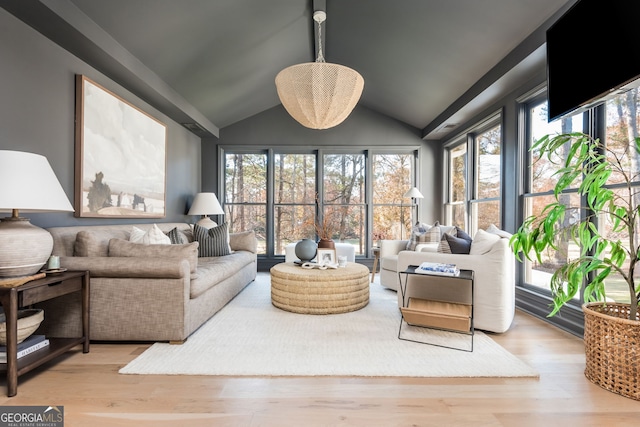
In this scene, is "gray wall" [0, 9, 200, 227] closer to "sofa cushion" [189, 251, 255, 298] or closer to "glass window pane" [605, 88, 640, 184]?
"sofa cushion" [189, 251, 255, 298]

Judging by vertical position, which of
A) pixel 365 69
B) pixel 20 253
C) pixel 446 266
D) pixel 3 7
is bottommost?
pixel 446 266

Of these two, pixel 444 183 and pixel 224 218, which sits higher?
pixel 444 183

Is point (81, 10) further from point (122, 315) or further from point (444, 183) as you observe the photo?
point (444, 183)

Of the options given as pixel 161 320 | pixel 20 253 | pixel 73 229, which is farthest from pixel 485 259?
pixel 73 229

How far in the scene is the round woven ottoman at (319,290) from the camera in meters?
3.15

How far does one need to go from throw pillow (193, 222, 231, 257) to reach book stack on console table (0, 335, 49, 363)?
2.03m

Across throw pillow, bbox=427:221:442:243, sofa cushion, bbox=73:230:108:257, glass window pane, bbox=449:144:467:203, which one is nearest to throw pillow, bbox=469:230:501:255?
throw pillow, bbox=427:221:442:243

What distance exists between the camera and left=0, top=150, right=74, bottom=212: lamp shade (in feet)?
5.84

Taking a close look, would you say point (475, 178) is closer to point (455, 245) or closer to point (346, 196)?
point (346, 196)

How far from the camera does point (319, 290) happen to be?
3145mm

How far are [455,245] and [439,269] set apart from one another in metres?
0.49

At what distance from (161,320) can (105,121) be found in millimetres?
2131

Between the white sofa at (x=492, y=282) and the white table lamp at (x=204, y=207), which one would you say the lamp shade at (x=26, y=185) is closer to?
the white sofa at (x=492, y=282)

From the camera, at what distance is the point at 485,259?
2.69m
